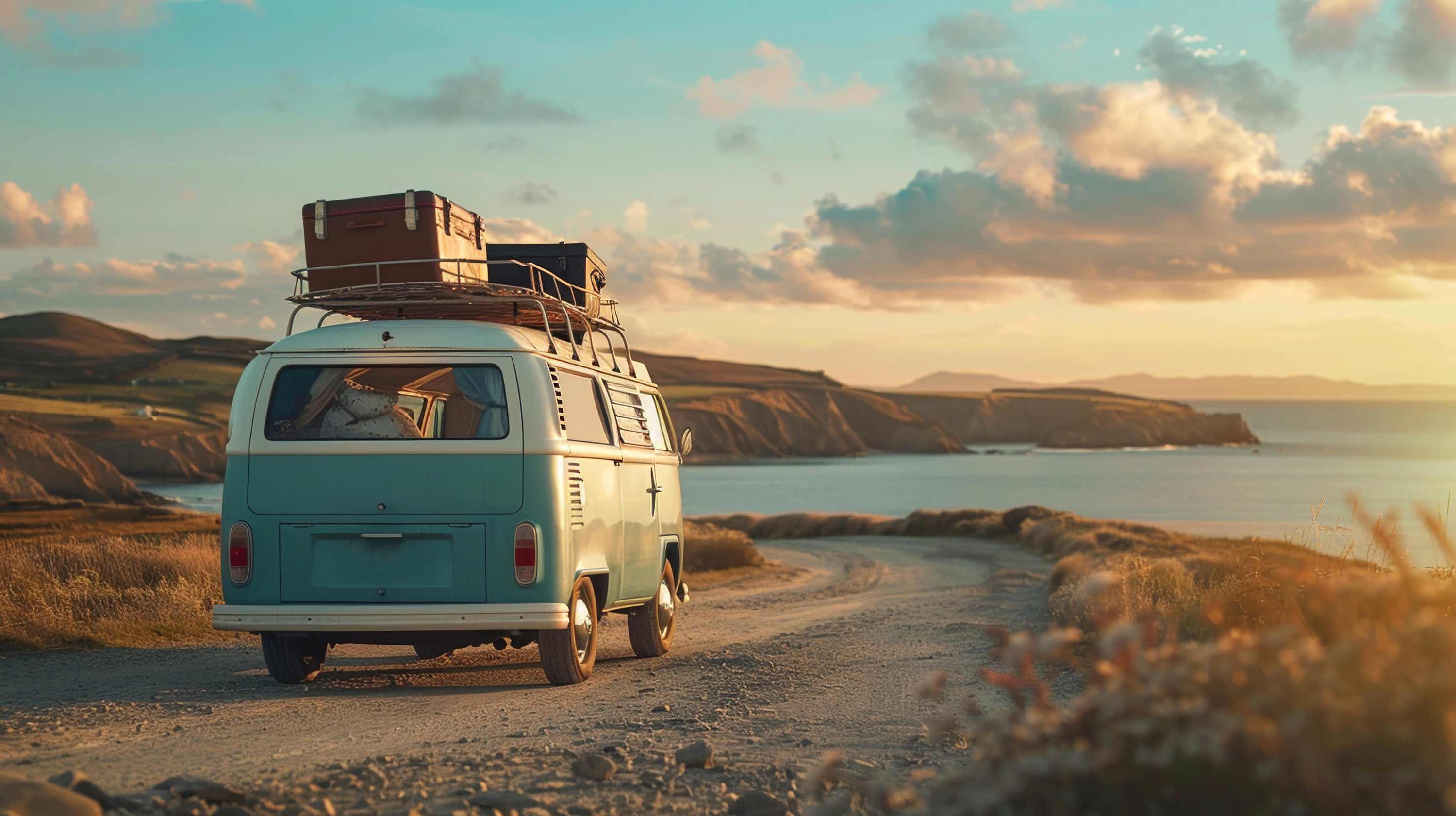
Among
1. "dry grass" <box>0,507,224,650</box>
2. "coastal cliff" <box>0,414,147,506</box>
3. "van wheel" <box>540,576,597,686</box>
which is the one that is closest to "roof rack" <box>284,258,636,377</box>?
"van wheel" <box>540,576,597,686</box>

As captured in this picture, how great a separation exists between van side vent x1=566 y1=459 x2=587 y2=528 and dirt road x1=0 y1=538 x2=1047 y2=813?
1215 millimetres

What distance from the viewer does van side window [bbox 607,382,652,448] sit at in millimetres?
10555

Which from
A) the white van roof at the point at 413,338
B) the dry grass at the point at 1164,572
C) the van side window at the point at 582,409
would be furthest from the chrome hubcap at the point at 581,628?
the dry grass at the point at 1164,572

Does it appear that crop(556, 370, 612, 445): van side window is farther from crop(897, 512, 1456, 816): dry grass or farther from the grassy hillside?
the grassy hillside

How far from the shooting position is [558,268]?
11.5 metres

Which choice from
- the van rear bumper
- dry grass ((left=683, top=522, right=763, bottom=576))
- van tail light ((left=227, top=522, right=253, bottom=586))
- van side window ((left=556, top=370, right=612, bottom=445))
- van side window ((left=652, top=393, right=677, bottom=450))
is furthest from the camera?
dry grass ((left=683, top=522, right=763, bottom=576))

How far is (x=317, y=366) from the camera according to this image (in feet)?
29.2

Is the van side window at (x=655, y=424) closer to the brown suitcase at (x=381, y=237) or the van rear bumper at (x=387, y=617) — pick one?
the brown suitcase at (x=381, y=237)

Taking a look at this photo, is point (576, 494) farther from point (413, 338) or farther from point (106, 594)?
point (106, 594)

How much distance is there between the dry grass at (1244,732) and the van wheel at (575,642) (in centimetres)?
600

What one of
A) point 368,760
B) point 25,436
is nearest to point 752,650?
point 368,760

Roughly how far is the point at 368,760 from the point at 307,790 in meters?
0.74

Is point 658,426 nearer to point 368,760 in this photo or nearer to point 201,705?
point 201,705

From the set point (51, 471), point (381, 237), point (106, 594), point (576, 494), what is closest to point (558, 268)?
point (381, 237)
